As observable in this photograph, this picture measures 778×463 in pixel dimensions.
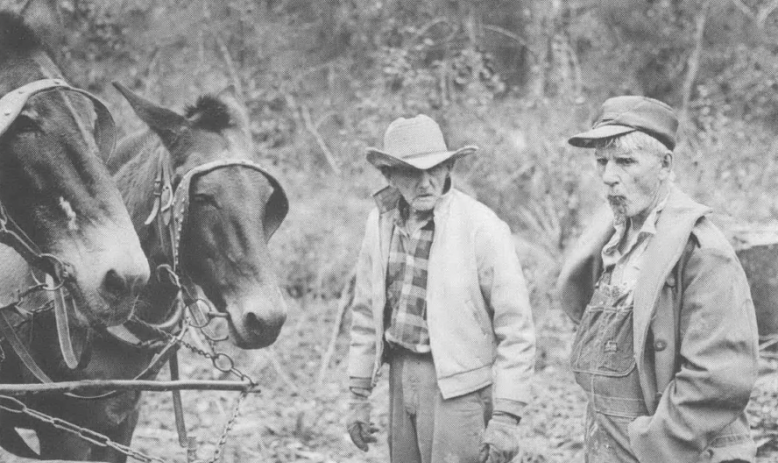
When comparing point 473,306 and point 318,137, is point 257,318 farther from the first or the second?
point 318,137

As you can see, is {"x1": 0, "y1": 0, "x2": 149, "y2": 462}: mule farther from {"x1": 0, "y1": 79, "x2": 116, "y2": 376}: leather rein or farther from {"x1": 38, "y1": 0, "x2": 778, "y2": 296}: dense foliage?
{"x1": 38, "y1": 0, "x2": 778, "y2": 296}: dense foliage

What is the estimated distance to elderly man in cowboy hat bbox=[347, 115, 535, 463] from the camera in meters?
3.42

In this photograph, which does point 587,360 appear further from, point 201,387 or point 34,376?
point 34,376

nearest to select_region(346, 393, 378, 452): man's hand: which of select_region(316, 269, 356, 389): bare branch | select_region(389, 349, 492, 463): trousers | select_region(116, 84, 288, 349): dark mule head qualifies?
select_region(389, 349, 492, 463): trousers

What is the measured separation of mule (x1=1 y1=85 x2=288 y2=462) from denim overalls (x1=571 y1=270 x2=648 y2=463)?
1.30 meters

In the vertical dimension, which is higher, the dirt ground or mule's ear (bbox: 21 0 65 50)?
mule's ear (bbox: 21 0 65 50)

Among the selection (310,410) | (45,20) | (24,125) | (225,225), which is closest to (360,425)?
(225,225)

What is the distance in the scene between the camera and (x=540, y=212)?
889 centimetres

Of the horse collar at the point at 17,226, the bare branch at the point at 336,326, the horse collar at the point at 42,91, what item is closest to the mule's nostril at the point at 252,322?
the horse collar at the point at 17,226

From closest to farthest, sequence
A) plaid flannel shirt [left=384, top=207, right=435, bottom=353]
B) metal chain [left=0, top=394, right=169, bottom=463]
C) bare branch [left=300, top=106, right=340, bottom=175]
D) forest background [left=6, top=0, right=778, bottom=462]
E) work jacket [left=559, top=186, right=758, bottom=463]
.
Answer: work jacket [left=559, top=186, right=758, bottom=463] → metal chain [left=0, top=394, right=169, bottom=463] → plaid flannel shirt [left=384, top=207, right=435, bottom=353] → forest background [left=6, top=0, right=778, bottom=462] → bare branch [left=300, top=106, right=340, bottom=175]

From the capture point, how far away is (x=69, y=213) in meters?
2.85

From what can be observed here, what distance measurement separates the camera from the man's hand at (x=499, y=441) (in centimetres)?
321

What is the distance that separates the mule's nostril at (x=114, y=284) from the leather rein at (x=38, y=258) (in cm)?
14

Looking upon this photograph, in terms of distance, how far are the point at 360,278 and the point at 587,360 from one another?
4.61 feet
